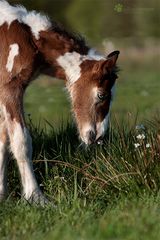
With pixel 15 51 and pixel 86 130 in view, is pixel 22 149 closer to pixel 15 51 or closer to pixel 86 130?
pixel 86 130

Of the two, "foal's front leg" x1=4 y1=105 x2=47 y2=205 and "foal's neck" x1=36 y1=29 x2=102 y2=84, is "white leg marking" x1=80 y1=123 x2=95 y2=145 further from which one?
"foal's front leg" x1=4 y1=105 x2=47 y2=205

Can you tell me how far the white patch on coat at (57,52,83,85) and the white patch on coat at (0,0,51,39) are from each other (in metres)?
0.42

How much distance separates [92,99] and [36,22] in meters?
Result: 1.15

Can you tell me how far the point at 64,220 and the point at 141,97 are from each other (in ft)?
68.8

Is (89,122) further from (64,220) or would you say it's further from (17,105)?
(64,220)

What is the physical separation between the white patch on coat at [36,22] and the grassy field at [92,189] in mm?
1438

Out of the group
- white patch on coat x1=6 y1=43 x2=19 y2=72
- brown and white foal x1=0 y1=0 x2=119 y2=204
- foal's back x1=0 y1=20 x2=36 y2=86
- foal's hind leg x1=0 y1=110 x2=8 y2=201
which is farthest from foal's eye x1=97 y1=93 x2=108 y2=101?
foal's hind leg x1=0 y1=110 x2=8 y2=201

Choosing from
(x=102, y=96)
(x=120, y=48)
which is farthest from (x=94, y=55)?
(x=120, y=48)

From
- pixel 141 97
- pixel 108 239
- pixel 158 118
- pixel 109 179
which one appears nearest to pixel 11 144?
pixel 109 179

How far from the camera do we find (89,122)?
10828 mm

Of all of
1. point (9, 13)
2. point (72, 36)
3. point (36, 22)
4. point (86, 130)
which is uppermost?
point (9, 13)

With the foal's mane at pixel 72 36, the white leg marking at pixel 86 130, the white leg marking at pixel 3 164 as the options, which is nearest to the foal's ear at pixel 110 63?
the foal's mane at pixel 72 36

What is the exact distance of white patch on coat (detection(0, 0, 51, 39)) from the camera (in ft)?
35.5

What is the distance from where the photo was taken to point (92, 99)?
1084 centimetres
